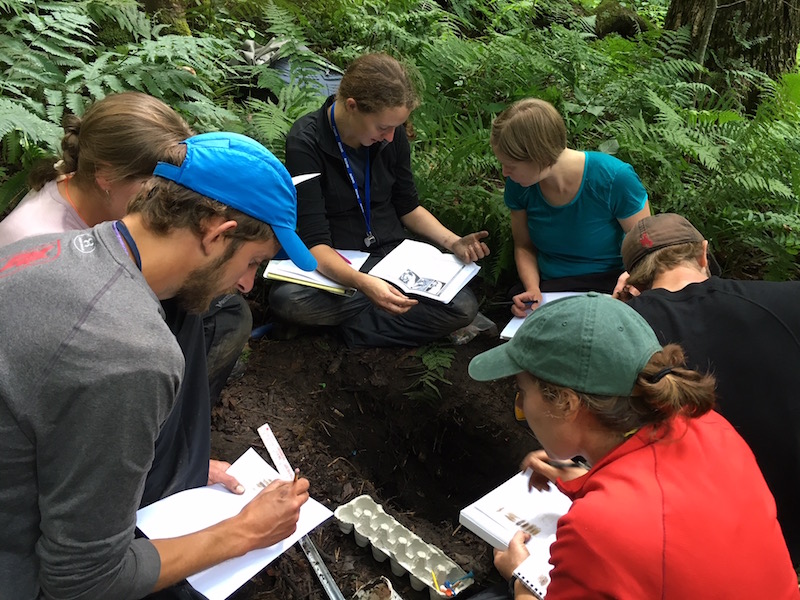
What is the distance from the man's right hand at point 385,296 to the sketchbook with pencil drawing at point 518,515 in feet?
3.84

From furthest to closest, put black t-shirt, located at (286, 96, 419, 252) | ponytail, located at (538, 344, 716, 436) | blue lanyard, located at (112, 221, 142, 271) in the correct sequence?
1. black t-shirt, located at (286, 96, 419, 252)
2. blue lanyard, located at (112, 221, 142, 271)
3. ponytail, located at (538, 344, 716, 436)

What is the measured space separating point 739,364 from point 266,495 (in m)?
1.54

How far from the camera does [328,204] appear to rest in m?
3.36

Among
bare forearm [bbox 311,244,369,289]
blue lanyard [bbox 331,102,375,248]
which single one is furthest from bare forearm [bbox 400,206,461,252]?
bare forearm [bbox 311,244,369,289]

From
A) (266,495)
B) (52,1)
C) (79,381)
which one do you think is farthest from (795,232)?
(52,1)

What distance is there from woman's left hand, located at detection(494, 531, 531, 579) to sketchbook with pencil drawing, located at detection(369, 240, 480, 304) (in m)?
1.43

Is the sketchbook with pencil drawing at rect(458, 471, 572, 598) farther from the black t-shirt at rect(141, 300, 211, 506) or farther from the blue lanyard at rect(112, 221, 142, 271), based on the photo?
the blue lanyard at rect(112, 221, 142, 271)

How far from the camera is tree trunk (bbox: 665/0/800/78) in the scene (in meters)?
5.08

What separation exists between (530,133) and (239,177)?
5.78 ft

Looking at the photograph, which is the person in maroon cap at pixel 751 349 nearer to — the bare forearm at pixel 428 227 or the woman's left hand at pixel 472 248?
→ the woman's left hand at pixel 472 248

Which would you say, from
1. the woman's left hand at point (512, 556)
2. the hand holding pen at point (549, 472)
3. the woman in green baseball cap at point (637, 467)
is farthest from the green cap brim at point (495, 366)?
the woman's left hand at point (512, 556)

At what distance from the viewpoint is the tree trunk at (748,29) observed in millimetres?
5078

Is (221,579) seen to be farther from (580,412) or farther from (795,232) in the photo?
(795,232)

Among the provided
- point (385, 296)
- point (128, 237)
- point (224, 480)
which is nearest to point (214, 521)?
point (224, 480)
